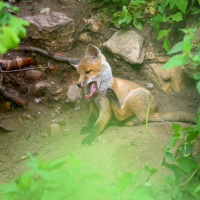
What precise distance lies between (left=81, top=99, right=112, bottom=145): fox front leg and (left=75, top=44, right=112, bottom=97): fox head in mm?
414

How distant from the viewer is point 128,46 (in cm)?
527

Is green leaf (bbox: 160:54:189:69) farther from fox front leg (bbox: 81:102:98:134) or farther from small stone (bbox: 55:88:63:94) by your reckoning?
small stone (bbox: 55:88:63:94)

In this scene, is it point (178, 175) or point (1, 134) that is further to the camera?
point (1, 134)

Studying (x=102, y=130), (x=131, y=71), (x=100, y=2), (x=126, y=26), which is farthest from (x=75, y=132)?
(x=100, y=2)

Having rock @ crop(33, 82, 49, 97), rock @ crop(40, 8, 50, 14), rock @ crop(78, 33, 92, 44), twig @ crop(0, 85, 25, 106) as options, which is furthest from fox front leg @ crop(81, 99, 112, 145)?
rock @ crop(40, 8, 50, 14)

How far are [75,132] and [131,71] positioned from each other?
97.5 inches

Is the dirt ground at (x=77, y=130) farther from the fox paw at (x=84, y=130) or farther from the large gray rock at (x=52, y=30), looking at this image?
the large gray rock at (x=52, y=30)

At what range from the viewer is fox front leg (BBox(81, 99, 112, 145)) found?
3926 millimetres

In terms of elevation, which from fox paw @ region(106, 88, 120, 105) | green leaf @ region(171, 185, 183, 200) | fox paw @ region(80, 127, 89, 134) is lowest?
fox paw @ region(80, 127, 89, 134)

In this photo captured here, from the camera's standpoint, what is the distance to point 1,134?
433cm

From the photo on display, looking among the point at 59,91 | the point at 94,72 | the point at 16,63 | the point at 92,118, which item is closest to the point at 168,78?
the point at 94,72

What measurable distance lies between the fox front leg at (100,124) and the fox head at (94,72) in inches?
16.3

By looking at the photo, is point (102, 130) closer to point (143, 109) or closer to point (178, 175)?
point (143, 109)

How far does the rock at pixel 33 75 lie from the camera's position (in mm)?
5203
